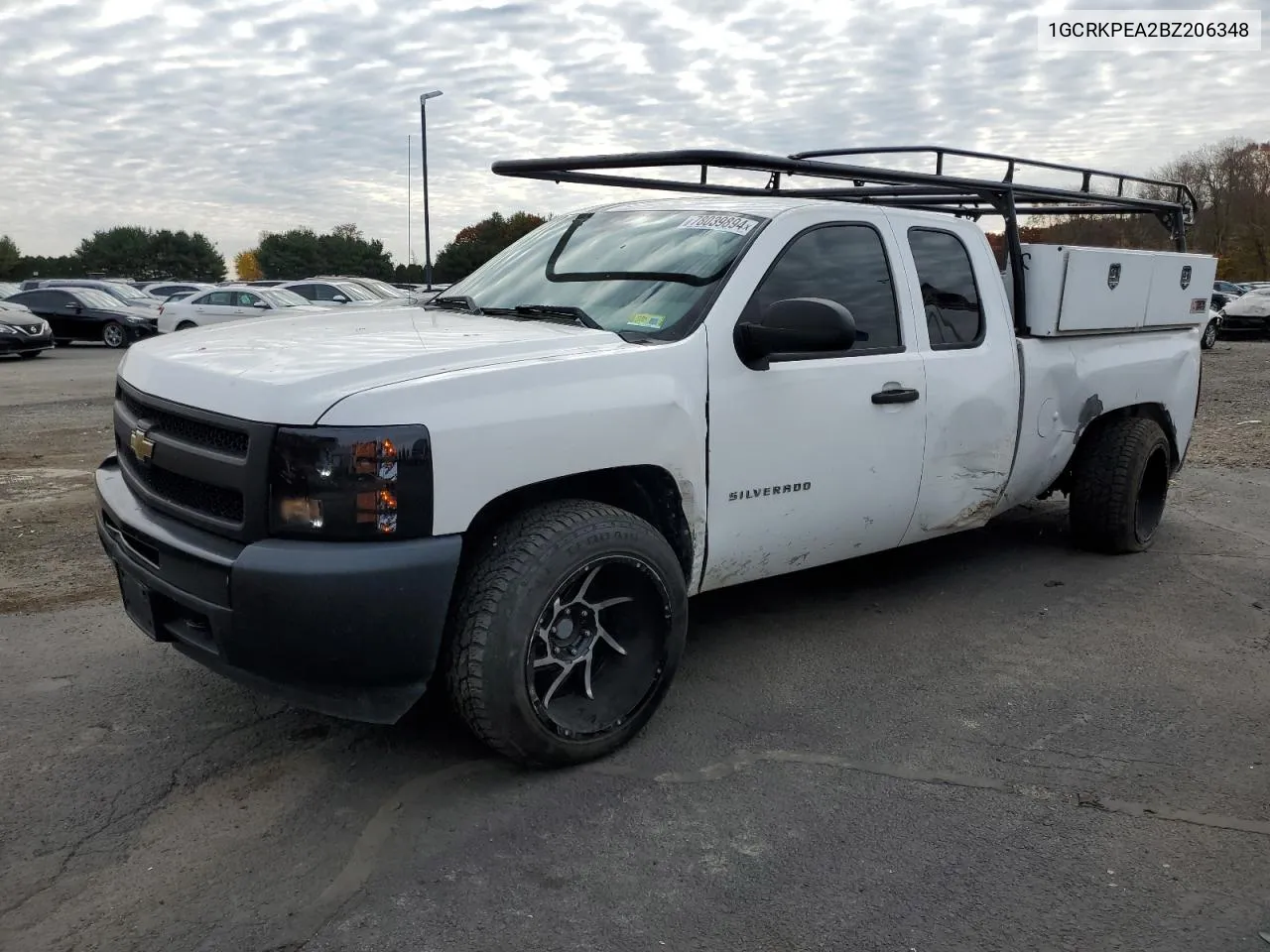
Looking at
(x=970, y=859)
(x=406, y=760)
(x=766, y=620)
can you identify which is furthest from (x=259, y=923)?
(x=766, y=620)

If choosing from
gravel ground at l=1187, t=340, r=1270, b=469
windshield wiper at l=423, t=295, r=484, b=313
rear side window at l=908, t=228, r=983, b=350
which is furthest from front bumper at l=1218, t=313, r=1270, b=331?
windshield wiper at l=423, t=295, r=484, b=313

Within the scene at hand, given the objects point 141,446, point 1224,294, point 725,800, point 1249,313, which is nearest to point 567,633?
point 725,800

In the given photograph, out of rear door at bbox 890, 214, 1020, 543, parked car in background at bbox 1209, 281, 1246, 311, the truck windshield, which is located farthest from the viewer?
parked car in background at bbox 1209, 281, 1246, 311

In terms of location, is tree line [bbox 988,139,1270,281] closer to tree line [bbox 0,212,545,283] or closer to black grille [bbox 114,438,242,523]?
tree line [bbox 0,212,545,283]

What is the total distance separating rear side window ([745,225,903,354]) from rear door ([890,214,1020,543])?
0.53ft

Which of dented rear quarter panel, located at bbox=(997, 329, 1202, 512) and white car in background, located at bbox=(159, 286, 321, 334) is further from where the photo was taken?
white car in background, located at bbox=(159, 286, 321, 334)

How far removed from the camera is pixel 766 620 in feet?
16.0

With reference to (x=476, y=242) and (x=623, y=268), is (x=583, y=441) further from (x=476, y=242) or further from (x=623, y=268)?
(x=476, y=242)

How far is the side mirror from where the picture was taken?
3.62 m

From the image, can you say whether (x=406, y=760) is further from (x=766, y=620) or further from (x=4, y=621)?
(x=4, y=621)

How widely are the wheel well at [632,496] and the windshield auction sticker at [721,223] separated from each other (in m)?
1.05

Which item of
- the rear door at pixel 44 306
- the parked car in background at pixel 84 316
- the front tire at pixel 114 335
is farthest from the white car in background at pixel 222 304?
the rear door at pixel 44 306

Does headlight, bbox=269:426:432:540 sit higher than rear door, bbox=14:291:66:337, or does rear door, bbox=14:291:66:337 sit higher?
headlight, bbox=269:426:432:540

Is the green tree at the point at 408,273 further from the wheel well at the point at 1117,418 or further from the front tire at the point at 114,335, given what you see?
the wheel well at the point at 1117,418
